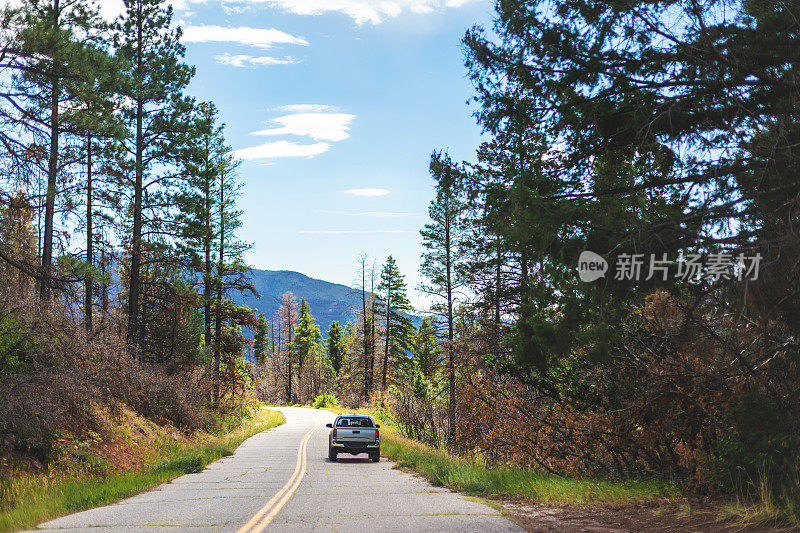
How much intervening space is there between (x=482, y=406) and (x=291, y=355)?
84.3 m

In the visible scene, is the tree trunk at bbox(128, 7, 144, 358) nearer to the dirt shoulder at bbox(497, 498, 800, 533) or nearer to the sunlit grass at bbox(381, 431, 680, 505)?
the sunlit grass at bbox(381, 431, 680, 505)

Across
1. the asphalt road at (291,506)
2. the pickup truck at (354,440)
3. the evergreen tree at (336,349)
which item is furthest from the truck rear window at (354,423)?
the evergreen tree at (336,349)

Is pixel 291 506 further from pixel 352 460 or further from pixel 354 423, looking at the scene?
pixel 352 460

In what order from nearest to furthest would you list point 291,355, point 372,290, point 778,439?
point 778,439
point 372,290
point 291,355

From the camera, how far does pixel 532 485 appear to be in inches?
424

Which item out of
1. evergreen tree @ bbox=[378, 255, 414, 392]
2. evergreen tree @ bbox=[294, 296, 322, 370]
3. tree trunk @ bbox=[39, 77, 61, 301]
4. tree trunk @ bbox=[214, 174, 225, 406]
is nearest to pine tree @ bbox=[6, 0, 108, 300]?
tree trunk @ bbox=[39, 77, 61, 301]

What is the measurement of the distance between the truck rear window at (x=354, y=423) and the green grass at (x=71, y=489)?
5121 mm

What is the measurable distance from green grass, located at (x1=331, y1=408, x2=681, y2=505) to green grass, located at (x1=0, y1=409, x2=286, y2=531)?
670 centimetres

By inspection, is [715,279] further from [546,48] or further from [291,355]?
[291,355]

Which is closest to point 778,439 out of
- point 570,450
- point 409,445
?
point 570,450

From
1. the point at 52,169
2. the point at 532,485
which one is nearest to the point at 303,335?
the point at 52,169

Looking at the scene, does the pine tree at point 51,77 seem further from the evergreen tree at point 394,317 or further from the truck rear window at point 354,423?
the evergreen tree at point 394,317

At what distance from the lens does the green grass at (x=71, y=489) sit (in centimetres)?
862

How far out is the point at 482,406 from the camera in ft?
49.9
